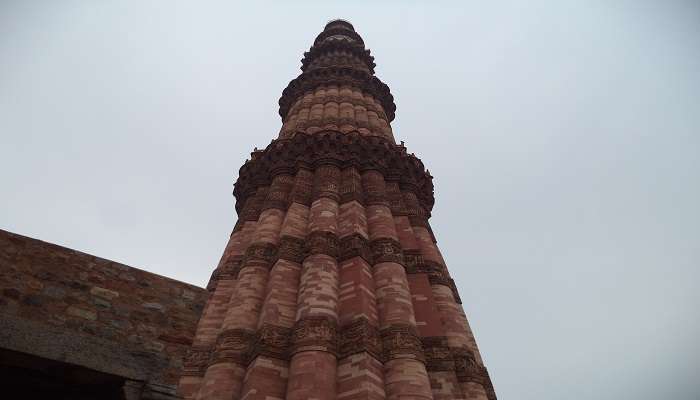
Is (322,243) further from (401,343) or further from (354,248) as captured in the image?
(401,343)

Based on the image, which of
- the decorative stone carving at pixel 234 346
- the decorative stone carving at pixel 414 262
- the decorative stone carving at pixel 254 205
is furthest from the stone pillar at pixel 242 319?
the decorative stone carving at pixel 414 262

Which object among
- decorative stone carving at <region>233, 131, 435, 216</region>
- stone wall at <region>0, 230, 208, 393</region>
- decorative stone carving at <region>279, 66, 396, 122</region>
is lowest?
stone wall at <region>0, 230, 208, 393</region>

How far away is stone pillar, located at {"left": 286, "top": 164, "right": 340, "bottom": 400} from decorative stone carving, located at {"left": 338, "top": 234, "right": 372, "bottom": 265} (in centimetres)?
15

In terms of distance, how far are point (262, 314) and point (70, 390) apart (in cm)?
380

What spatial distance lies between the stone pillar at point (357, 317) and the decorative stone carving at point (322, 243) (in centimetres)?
16

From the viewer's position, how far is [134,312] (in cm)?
475

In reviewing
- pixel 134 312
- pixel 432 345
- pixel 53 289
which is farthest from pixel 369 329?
pixel 53 289

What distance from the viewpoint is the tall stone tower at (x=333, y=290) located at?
6305 mm

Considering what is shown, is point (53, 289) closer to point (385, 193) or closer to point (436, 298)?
point (436, 298)

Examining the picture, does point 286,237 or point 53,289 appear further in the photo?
point 286,237

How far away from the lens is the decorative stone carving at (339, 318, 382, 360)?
6.53 meters

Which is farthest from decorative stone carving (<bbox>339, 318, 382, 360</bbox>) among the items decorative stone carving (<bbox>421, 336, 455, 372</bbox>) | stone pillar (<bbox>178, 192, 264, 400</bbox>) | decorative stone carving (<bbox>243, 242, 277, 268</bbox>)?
decorative stone carving (<bbox>243, 242, 277, 268</bbox>)

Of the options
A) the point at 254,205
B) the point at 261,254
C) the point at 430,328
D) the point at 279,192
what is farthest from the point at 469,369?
the point at 254,205

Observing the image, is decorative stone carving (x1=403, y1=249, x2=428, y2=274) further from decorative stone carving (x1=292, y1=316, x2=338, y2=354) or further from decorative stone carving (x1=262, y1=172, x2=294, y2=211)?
decorative stone carving (x1=262, y1=172, x2=294, y2=211)
